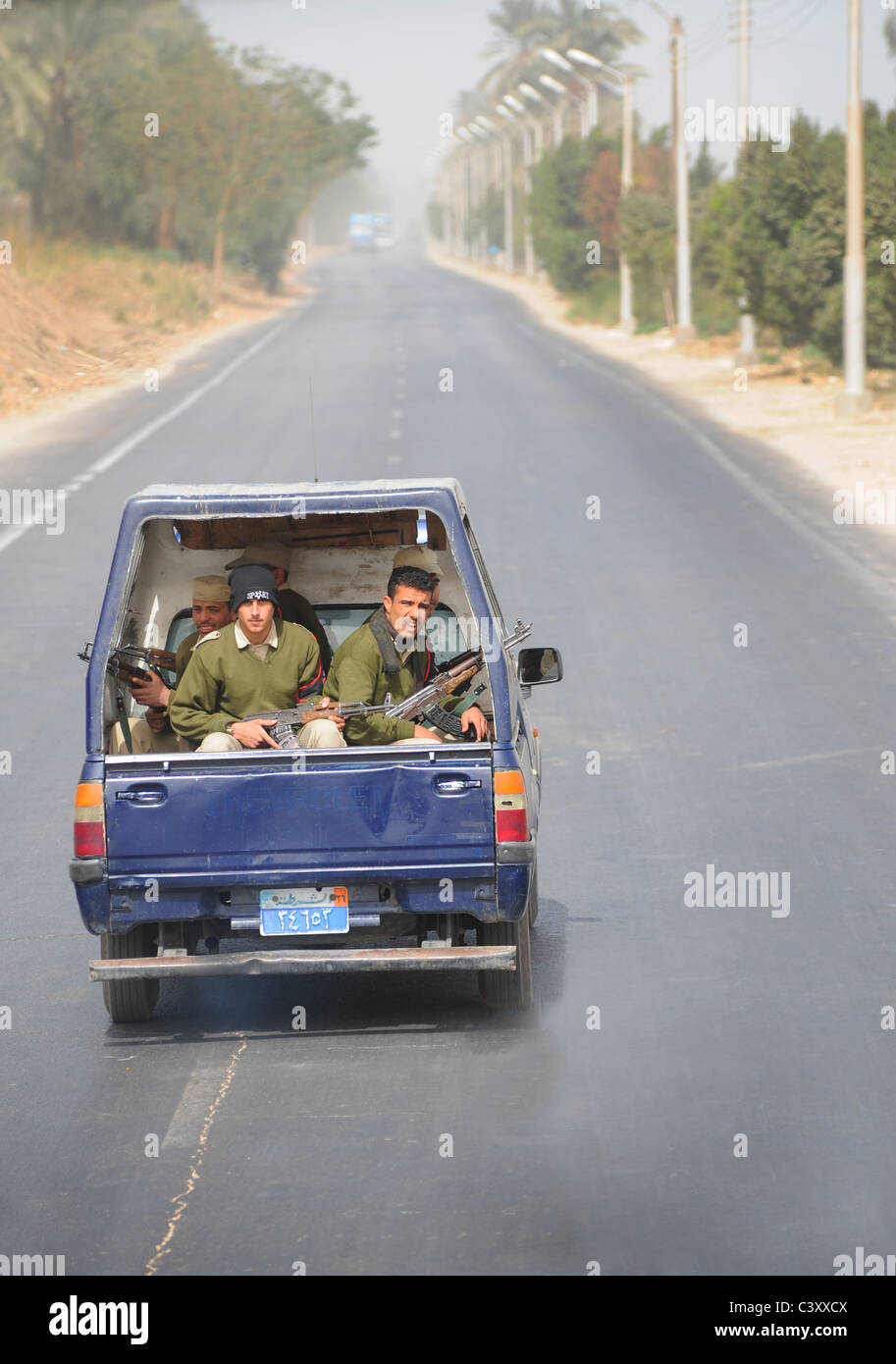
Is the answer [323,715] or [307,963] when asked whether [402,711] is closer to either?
[323,715]

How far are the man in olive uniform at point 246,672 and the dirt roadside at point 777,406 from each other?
14101mm

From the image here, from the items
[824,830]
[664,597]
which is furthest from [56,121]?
[824,830]

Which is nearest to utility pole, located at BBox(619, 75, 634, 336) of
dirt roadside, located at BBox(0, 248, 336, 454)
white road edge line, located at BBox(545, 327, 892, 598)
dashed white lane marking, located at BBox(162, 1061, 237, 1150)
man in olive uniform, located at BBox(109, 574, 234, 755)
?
dirt roadside, located at BBox(0, 248, 336, 454)

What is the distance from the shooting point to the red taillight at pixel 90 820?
25.1ft

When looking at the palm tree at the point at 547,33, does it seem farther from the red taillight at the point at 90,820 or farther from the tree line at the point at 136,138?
the red taillight at the point at 90,820

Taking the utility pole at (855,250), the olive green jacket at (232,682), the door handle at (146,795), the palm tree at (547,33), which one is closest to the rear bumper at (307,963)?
the door handle at (146,795)

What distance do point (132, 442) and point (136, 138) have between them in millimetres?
54804

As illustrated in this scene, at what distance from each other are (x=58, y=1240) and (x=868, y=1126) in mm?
2524

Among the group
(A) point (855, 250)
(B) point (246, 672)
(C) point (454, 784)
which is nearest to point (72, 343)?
(A) point (855, 250)

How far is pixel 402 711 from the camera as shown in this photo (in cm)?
822

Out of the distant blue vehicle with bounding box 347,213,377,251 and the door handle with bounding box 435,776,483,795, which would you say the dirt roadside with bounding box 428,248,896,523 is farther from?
the distant blue vehicle with bounding box 347,213,377,251

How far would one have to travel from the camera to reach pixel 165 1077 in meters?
7.55

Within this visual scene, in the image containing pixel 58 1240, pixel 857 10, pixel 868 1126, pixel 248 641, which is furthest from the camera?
pixel 857 10
